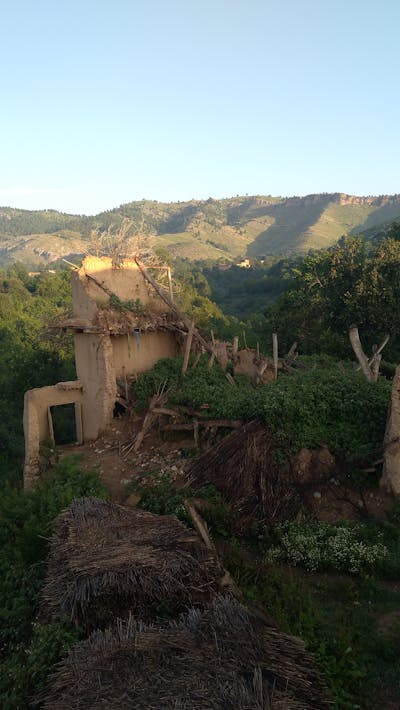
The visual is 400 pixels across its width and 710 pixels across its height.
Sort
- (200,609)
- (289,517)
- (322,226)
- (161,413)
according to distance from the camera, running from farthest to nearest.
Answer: (322,226) → (161,413) → (289,517) → (200,609)

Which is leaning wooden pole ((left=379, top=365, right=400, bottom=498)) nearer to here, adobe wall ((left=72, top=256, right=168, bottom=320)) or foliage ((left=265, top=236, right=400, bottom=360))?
adobe wall ((left=72, top=256, right=168, bottom=320))

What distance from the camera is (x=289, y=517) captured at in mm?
8297

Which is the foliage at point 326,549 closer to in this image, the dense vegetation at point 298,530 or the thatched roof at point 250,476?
the dense vegetation at point 298,530

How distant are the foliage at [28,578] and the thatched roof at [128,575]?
0.33 metres

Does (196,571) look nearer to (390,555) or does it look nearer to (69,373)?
(390,555)

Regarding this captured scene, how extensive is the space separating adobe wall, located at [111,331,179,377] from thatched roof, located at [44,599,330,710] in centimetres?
864

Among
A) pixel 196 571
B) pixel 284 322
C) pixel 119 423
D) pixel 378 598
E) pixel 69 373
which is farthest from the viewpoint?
pixel 284 322

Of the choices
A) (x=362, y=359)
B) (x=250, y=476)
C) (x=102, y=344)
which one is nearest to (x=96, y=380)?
(x=102, y=344)

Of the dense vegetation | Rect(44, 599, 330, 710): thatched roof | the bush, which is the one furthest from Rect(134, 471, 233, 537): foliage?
Rect(44, 599, 330, 710): thatched roof

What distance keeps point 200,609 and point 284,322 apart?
16889 millimetres

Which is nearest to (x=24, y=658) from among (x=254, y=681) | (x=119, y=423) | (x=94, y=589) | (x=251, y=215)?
(x=94, y=589)

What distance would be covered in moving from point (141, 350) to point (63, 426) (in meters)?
3.75

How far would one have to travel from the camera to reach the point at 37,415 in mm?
12383

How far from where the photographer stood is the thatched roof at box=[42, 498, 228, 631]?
219 inches
